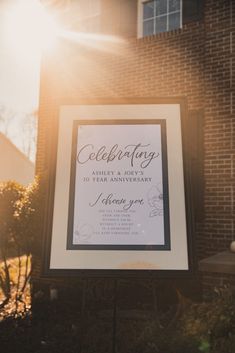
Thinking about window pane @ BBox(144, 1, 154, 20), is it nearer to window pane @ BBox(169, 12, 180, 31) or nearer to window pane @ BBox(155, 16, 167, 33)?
window pane @ BBox(155, 16, 167, 33)

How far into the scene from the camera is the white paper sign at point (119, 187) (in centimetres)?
290

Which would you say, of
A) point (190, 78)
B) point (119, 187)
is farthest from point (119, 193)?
point (190, 78)

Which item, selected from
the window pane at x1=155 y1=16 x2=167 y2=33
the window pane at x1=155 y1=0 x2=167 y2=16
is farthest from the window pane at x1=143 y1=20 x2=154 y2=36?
the window pane at x1=155 y1=0 x2=167 y2=16

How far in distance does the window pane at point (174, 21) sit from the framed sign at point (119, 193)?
480 centimetres

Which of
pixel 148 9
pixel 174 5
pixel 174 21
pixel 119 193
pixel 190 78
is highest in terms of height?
pixel 148 9

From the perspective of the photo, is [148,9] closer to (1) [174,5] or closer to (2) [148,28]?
(2) [148,28]

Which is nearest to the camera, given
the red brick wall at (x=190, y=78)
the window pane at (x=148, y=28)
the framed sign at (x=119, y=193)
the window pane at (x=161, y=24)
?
the framed sign at (x=119, y=193)

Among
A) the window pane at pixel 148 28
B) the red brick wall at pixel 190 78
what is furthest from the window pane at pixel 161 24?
the red brick wall at pixel 190 78

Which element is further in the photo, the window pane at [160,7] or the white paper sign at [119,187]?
the window pane at [160,7]

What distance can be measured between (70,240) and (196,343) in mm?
1985

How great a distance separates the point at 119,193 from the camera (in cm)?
302

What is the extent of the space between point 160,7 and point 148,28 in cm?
44

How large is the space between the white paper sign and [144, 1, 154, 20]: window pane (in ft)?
17.3

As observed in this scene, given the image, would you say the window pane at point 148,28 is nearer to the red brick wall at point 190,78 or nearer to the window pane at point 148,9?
the window pane at point 148,9
